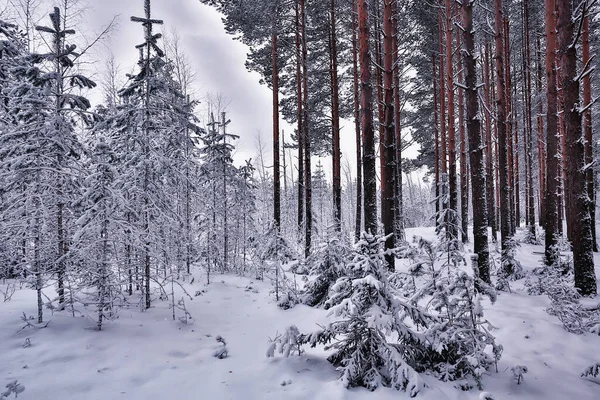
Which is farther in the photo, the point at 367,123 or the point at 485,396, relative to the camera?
the point at 367,123

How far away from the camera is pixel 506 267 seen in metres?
9.09

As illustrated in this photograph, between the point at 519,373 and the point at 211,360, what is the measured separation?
14.6 ft

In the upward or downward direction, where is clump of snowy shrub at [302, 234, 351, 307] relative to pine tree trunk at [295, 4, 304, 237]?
downward

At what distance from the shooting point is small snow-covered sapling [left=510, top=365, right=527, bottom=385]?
3.95 meters

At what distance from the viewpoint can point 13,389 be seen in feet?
12.4

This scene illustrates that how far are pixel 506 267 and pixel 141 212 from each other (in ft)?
33.7

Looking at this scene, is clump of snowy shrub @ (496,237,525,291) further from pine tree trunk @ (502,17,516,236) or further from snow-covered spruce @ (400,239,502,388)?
snow-covered spruce @ (400,239,502,388)

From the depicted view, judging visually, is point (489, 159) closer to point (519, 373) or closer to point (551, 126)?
point (551, 126)

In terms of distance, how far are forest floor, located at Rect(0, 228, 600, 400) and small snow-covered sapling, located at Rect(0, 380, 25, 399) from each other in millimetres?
91

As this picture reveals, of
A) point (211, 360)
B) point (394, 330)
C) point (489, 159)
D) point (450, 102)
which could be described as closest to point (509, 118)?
point (489, 159)

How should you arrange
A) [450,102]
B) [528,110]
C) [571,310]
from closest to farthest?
[571,310] < [450,102] < [528,110]

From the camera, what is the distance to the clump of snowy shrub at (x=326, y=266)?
7359mm

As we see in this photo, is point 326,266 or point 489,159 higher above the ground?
point 489,159

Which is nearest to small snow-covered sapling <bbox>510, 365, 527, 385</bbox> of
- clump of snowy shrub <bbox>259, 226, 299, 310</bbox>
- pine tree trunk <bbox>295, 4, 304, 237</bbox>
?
clump of snowy shrub <bbox>259, 226, 299, 310</bbox>
